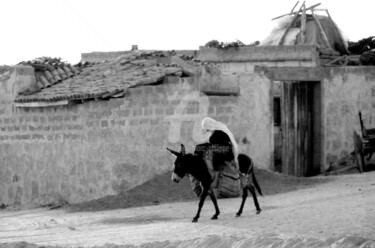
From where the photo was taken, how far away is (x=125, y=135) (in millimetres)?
16766

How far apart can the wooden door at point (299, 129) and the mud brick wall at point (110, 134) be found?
6.64ft

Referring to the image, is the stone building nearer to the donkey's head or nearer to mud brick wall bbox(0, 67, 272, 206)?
mud brick wall bbox(0, 67, 272, 206)

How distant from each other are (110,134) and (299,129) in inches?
188

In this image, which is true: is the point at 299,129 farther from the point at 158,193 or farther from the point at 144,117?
the point at 158,193

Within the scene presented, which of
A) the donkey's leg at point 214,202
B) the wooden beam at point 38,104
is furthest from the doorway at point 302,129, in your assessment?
the donkey's leg at point 214,202

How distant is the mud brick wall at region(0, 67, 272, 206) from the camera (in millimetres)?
16625

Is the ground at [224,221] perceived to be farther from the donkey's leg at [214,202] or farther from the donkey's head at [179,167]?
the donkey's head at [179,167]

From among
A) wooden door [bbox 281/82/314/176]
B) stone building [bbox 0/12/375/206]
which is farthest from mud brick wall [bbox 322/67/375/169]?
wooden door [bbox 281/82/314/176]

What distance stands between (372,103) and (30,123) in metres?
7.66

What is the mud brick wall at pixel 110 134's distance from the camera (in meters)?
16.6

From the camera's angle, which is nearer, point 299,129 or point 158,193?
point 158,193

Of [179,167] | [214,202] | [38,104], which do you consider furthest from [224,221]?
[38,104]

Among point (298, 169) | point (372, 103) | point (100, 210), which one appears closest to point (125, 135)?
point (100, 210)

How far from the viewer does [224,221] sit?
1225 cm
